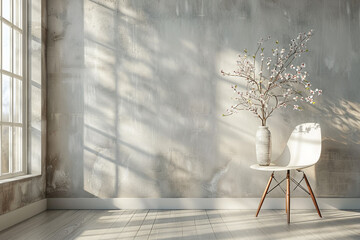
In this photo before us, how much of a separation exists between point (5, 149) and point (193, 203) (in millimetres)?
1868

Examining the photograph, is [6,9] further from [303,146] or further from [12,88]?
[303,146]

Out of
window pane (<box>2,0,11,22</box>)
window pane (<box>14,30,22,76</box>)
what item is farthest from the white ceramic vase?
window pane (<box>2,0,11,22</box>)

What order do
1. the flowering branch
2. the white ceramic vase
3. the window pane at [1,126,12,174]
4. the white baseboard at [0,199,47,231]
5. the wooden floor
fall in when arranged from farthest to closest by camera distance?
the flowering branch
the white ceramic vase
the window pane at [1,126,12,174]
the white baseboard at [0,199,47,231]
the wooden floor

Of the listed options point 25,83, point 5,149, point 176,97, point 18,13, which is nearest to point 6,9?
point 18,13

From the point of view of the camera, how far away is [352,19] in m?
3.93

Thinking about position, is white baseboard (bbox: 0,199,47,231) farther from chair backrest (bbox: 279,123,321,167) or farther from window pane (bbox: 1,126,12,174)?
chair backrest (bbox: 279,123,321,167)

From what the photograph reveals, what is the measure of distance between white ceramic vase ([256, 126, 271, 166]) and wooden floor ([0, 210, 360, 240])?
528 millimetres

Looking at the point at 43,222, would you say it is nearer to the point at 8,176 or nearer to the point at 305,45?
the point at 8,176

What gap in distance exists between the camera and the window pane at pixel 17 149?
11.7 feet

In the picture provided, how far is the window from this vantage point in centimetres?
329

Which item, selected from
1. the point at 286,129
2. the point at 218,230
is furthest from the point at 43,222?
the point at 286,129

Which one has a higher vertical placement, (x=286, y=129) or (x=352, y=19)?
(x=352, y=19)

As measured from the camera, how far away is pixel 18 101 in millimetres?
3625

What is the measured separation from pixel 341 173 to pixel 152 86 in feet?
7.12
